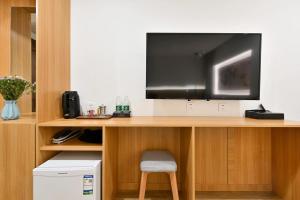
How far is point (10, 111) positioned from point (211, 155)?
78.6 inches

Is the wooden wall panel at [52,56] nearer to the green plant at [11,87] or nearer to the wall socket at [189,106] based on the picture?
the green plant at [11,87]

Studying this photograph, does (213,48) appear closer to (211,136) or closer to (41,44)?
(211,136)

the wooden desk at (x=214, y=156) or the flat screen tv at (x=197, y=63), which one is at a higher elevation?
the flat screen tv at (x=197, y=63)

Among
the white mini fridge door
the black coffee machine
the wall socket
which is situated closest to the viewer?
the white mini fridge door

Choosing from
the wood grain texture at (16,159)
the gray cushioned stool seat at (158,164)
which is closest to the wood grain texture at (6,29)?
the wood grain texture at (16,159)

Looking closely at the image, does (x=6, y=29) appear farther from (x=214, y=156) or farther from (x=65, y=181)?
(x=214, y=156)

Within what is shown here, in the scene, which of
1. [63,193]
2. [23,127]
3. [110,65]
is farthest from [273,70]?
[23,127]

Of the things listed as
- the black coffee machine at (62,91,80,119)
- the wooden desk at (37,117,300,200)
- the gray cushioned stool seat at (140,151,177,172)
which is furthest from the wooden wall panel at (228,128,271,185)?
the black coffee machine at (62,91,80,119)

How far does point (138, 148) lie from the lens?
7.23 feet

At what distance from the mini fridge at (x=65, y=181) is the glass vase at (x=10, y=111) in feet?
1.83

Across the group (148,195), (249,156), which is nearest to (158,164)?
(148,195)

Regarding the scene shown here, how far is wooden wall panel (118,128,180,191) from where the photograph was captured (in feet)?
7.21

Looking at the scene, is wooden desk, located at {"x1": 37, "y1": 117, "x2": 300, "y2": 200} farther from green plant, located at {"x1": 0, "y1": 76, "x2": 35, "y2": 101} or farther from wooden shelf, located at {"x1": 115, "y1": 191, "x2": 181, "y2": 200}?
green plant, located at {"x1": 0, "y1": 76, "x2": 35, "y2": 101}

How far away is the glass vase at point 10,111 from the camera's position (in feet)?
5.67
